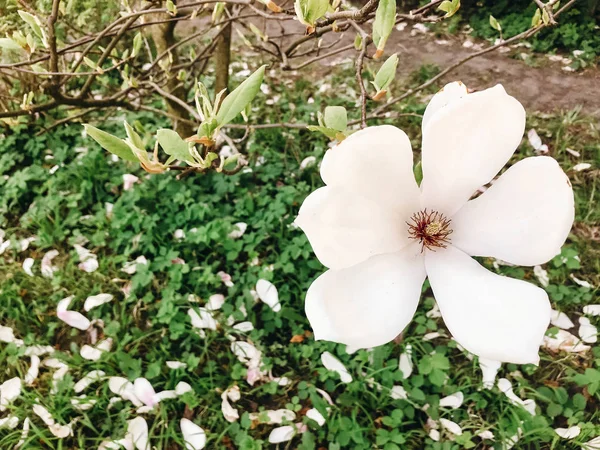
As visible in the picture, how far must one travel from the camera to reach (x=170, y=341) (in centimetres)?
193

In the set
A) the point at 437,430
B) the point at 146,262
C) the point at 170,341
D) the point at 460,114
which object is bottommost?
the point at 437,430

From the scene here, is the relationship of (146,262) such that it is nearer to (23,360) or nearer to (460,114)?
(23,360)

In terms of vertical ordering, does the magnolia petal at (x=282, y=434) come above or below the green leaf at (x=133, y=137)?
below

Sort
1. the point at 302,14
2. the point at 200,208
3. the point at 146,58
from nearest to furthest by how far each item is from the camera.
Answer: the point at 302,14 < the point at 200,208 < the point at 146,58

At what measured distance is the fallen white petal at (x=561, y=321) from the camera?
1.87 m

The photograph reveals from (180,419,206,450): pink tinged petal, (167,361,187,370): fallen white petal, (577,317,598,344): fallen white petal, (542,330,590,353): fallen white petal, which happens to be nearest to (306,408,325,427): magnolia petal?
(180,419,206,450): pink tinged petal

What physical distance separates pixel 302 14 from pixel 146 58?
10.8ft

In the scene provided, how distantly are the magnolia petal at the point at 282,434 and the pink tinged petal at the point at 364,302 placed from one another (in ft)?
3.96

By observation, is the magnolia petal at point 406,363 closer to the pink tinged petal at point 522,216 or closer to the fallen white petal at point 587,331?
the fallen white petal at point 587,331

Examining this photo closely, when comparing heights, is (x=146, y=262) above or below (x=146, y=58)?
below

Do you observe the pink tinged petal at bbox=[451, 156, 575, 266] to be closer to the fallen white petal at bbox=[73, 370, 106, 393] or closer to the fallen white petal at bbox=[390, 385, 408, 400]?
the fallen white petal at bbox=[390, 385, 408, 400]

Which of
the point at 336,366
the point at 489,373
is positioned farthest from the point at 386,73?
the point at 489,373

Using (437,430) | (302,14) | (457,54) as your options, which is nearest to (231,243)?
(437,430)

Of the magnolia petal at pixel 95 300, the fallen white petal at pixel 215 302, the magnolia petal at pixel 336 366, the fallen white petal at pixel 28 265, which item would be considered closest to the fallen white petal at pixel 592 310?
the magnolia petal at pixel 336 366
